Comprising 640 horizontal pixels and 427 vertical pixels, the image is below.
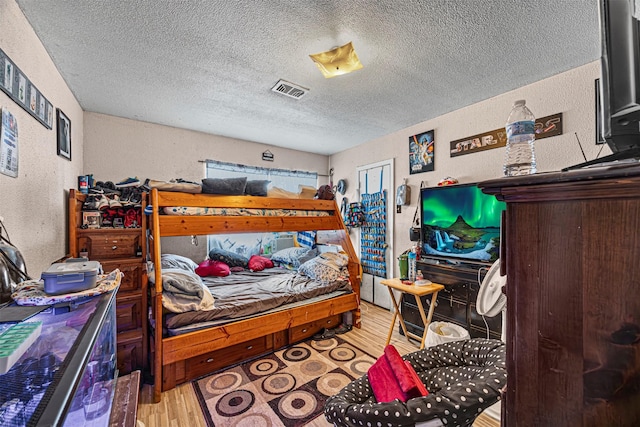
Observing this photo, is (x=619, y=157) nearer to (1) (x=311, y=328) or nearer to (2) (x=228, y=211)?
(2) (x=228, y=211)

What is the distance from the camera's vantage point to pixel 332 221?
3.12 m

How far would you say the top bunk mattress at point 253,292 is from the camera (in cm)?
207

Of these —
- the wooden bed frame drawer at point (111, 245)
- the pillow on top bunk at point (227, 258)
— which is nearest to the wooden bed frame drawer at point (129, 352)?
the wooden bed frame drawer at point (111, 245)

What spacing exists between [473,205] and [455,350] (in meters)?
1.68

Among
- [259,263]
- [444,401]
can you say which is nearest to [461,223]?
[444,401]

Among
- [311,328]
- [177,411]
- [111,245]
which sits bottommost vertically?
[177,411]

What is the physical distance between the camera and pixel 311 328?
9.05 ft

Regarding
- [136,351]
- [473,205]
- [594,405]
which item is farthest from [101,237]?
[473,205]

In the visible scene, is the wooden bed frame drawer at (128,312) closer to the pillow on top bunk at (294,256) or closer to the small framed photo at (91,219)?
the small framed photo at (91,219)

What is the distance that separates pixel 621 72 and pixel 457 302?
2.37 metres

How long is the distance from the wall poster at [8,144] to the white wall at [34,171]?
0.04 metres

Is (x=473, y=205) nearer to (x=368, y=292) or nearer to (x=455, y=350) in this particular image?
(x=455, y=350)

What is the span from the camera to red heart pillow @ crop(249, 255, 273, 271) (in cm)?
348

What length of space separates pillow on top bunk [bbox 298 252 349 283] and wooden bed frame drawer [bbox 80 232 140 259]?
174 cm
